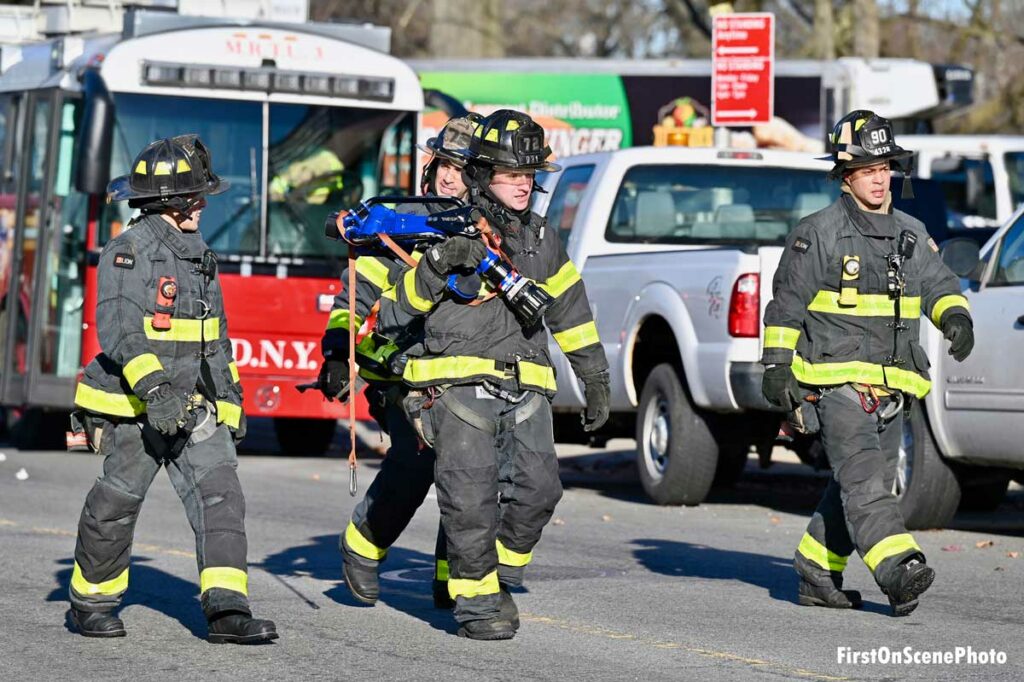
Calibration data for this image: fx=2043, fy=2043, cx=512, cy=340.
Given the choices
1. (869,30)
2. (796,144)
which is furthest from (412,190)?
(869,30)

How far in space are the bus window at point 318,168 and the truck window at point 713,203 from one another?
3.05 m

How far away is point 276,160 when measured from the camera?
15.3 meters

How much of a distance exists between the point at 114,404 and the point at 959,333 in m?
Answer: 3.21

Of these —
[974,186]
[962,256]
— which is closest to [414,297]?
[962,256]

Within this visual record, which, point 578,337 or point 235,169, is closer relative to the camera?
point 578,337

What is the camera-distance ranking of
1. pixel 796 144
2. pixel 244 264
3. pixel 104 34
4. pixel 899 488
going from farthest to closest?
pixel 796 144 → pixel 104 34 → pixel 244 264 → pixel 899 488

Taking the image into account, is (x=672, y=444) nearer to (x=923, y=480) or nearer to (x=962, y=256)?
(x=923, y=480)

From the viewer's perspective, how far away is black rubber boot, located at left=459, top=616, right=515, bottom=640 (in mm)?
7320

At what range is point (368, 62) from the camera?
15.9 m

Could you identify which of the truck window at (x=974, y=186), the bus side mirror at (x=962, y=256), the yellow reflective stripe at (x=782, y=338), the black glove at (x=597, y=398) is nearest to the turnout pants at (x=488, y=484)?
the black glove at (x=597, y=398)

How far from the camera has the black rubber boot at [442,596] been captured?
8.16 m

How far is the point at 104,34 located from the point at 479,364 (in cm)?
997

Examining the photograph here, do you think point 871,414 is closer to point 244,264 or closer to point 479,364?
point 479,364

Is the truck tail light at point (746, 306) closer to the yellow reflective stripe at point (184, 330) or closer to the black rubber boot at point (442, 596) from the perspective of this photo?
the black rubber boot at point (442, 596)
